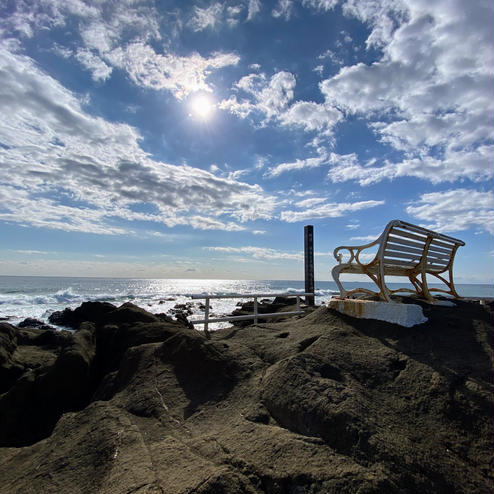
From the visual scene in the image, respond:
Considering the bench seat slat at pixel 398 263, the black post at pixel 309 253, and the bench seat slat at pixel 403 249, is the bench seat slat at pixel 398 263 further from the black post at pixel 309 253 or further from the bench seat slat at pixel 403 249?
the black post at pixel 309 253

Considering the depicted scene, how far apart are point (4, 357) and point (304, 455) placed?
21.4 ft

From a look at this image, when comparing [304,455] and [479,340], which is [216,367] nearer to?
[304,455]

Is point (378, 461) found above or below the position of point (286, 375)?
below

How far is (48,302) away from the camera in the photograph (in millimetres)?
36094

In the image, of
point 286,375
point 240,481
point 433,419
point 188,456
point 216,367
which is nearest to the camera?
point 240,481

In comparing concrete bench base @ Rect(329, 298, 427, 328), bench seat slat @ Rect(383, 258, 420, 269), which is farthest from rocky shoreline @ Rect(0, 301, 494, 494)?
bench seat slat @ Rect(383, 258, 420, 269)

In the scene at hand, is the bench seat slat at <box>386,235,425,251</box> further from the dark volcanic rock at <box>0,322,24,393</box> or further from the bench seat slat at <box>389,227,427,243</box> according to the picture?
the dark volcanic rock at <box>0,322,24,393</box>

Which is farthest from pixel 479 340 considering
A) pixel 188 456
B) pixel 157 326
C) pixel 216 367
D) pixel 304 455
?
pixel 157 326

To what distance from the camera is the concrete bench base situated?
13.9ft

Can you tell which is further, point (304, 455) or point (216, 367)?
point (216, 367)

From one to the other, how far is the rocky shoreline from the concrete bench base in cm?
11

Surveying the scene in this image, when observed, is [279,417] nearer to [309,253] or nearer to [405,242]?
[405,242]

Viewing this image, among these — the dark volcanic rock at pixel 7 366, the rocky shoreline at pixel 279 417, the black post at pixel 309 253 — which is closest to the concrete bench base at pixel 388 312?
the rocky shoreline at pixel 279 417

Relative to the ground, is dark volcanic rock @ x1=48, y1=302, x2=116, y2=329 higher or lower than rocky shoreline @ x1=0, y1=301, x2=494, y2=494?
lower
